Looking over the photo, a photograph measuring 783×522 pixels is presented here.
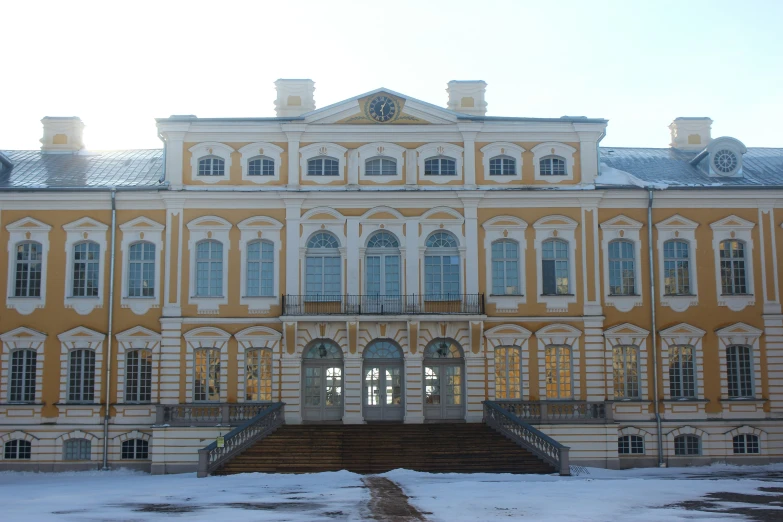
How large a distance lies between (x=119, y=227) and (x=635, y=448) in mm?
21466

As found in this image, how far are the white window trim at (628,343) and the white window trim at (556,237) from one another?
204 centimetres

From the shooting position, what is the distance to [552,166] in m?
36.0

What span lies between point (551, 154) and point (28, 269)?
818 inches

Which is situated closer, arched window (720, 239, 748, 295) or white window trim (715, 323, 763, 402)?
white window trim (715, 323, 763, 402)

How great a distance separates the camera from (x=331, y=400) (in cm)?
3503

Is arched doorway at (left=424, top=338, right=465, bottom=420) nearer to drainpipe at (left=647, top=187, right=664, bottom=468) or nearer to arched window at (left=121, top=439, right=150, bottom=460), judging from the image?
drainpipe at (left=647, top=187, right=664, bottom=468)

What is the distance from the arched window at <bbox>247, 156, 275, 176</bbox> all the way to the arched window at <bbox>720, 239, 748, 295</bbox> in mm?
17951

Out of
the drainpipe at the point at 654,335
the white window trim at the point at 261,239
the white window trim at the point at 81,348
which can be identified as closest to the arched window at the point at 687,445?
the drainpipe at the point at 654,335

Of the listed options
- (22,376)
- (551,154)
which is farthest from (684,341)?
(22,376)

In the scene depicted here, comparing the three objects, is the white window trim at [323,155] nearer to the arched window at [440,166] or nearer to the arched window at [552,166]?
the arched window at [440,166]

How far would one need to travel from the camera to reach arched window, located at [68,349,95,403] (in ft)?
114

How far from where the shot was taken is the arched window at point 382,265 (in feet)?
116

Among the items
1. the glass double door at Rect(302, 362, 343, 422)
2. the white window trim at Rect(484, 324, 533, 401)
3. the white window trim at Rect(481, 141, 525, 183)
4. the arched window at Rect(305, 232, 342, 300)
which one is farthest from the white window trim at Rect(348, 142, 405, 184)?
the glass double door at Rect(302, 362, 343, 422)

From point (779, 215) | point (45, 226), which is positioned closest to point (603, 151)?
point (779, 215)
